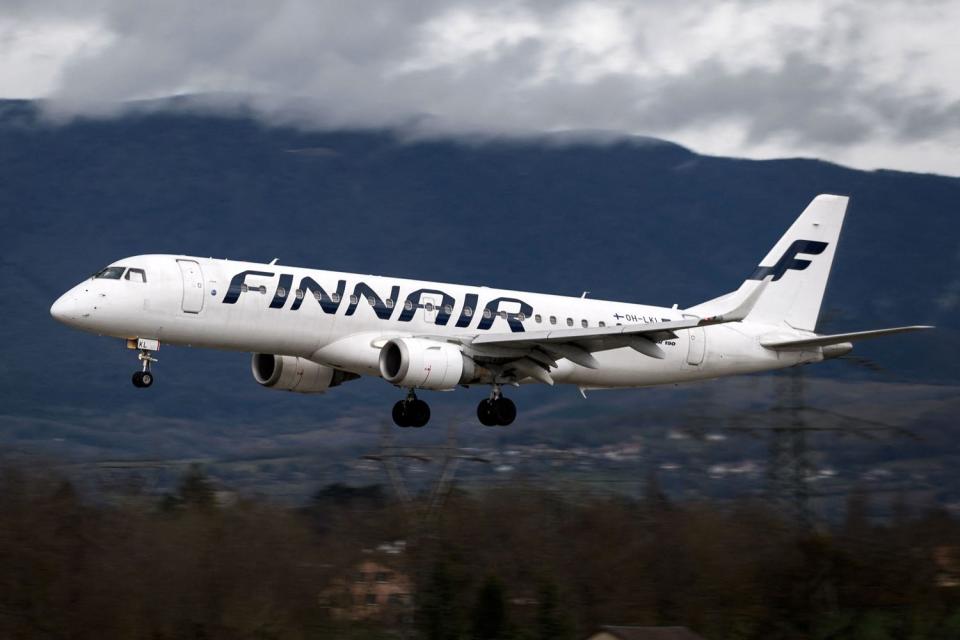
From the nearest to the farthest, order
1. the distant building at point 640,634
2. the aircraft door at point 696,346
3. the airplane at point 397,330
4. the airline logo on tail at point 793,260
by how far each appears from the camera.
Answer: the airplane at point 397,330
the aircraft door at point 696,346
the airline logo on tail at point 793,260
the distant building at point 640,634

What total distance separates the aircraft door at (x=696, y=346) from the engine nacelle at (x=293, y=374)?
11102mm

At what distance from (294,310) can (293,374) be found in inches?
183

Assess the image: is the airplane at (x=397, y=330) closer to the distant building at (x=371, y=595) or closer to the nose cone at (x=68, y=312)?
the nose cone at (x=68, y=312)

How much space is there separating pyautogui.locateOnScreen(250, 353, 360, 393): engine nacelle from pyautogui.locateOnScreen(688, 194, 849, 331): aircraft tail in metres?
13.4

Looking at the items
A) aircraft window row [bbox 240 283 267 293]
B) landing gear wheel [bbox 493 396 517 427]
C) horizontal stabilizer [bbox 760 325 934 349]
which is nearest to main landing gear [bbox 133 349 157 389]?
aircraft window row [bbox 240 283 267 293]

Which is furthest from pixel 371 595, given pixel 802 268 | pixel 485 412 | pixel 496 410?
pixel 802 268

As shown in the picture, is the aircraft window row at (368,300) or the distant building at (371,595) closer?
the aircraft window row at (368,300)

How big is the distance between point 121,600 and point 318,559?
30.9 feet

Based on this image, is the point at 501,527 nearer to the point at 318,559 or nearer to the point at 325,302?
the point at 318,559

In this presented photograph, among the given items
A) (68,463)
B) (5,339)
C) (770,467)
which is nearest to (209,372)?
(5,339)

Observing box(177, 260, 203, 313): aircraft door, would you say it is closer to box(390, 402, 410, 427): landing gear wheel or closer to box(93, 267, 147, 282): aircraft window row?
box(93, 267, 147, 282): aircraft window row

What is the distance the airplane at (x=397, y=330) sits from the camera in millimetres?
37250

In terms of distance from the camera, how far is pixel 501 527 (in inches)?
2532

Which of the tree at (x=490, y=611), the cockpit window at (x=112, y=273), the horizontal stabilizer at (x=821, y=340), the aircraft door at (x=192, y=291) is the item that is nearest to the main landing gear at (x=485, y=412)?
the aircraft door at (x=192, y=291)
